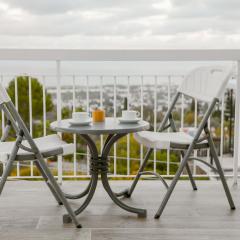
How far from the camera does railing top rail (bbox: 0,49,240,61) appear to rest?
339cm

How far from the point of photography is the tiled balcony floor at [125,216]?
254cm

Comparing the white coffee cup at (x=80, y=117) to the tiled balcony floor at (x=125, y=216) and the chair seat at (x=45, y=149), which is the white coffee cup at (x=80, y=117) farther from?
the tiled balcony floor at (x=125, y=216)

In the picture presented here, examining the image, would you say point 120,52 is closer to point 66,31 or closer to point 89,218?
point 89,218

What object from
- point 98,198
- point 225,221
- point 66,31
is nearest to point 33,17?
point 66,31

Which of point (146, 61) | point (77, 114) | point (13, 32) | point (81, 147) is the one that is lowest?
point (81, 147)

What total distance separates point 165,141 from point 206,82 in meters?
0.64

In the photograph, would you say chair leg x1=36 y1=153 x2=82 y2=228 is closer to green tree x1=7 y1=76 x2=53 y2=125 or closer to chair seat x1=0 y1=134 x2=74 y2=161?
chair seat x1=0 y1=134 x2=74 y2=161

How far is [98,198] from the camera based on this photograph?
3.21 m

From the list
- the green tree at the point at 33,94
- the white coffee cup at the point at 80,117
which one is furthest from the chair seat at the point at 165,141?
the green tree at the point at 33,94

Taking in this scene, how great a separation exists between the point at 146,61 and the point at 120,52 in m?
0.24

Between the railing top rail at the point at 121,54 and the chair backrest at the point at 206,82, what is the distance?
23cm

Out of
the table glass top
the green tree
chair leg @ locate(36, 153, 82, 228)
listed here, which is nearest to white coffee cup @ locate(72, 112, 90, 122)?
the table glass top

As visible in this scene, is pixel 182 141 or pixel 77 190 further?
pixel 77 190

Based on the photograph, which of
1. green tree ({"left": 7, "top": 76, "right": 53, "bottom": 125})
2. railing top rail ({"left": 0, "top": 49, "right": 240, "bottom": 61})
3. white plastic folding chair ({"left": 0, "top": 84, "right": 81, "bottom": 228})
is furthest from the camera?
green tree ({"left": 7, "top": 76, "right": 53, "bottom": 125})
